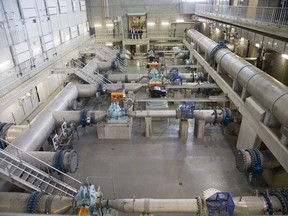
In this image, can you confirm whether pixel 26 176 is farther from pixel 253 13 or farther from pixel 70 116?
pixel 253 13

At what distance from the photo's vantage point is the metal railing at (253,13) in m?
10.4

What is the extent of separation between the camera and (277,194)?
20.9 feet

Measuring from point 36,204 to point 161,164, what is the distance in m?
5.45

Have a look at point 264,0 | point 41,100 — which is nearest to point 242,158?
point 264,0

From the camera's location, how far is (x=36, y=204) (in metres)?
6.40

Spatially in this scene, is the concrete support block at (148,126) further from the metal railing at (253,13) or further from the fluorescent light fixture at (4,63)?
the fluorescent light fixture at (4,63)

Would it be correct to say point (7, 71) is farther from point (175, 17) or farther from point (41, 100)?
point (175, 17)

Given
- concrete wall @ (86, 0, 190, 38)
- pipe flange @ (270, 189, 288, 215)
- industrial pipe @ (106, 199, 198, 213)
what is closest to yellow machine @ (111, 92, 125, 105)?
industrial pipe @ (106, 199, 198, 213)

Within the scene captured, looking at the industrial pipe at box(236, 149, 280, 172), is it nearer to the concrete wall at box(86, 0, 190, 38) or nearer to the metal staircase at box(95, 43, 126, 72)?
the metal staircase at box(95, 43, 126, 72)

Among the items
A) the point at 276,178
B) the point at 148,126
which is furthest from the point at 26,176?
the point at 276,178

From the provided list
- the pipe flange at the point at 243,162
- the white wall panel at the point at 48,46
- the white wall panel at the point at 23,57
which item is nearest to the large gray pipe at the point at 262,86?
the pipe flange at the point at 243,162

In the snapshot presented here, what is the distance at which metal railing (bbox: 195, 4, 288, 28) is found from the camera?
10399 mm

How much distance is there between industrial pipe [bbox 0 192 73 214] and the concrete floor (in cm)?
Result: 249

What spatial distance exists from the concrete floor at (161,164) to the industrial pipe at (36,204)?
8.18 feet
